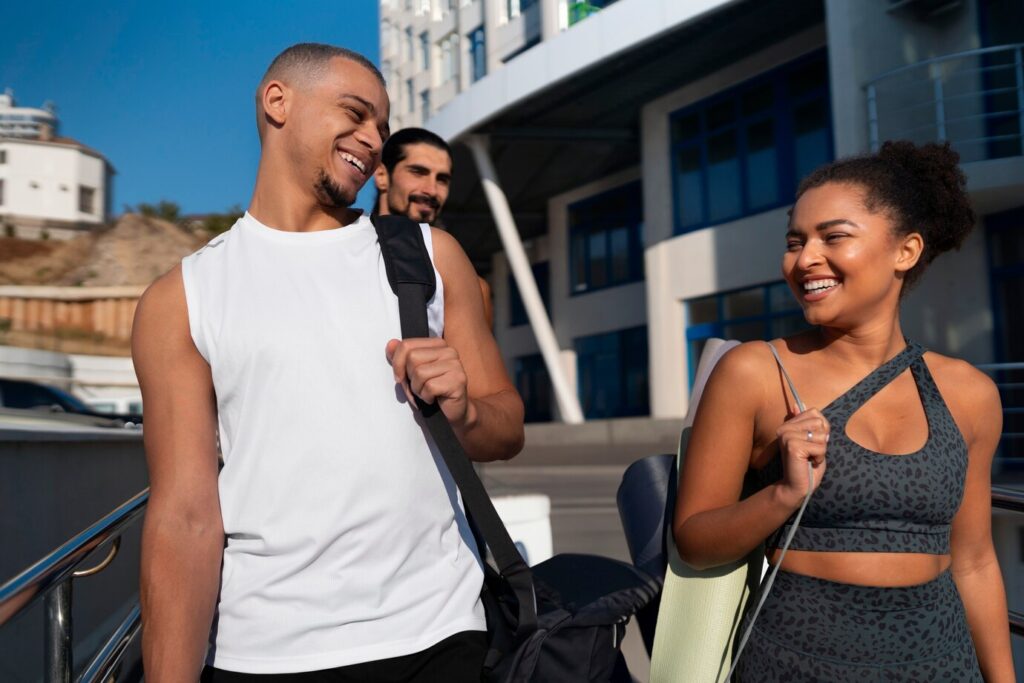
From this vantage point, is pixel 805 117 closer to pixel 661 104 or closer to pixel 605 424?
pixel 661 104

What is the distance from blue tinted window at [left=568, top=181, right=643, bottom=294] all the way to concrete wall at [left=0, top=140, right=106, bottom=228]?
64061 millimetres

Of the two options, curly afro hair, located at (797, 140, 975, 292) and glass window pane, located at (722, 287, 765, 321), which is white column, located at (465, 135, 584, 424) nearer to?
glass window pane, located at (722, 287, 765, 321)

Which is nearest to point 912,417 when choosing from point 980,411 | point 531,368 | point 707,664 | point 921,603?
point 980,411

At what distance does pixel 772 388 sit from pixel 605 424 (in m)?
18.8

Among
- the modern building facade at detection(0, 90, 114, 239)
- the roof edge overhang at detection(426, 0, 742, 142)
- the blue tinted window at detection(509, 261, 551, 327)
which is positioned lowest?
the blue tinted window at detection(509, 261, 551, 327)

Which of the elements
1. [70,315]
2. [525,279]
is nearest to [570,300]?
A: [525,279]

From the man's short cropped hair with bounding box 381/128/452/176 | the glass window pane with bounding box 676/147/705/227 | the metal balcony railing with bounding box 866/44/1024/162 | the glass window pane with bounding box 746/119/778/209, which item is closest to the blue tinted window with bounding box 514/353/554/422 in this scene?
the glass window pane with bounding box 676/147/705/227

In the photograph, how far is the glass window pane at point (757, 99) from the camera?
19.1 meters

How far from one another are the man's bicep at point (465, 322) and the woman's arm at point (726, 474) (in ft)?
1.59

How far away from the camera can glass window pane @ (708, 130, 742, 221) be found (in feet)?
65.8

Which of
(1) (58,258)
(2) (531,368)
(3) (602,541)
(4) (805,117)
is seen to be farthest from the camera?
(1) (58,258)

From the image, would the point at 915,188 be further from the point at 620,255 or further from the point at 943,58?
the point at 620,255

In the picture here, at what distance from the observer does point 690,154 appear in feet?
70.4

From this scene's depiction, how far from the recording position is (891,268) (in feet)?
6.89
